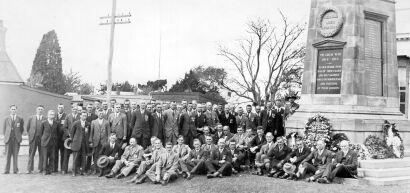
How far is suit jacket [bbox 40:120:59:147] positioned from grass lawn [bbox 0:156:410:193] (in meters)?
1.26

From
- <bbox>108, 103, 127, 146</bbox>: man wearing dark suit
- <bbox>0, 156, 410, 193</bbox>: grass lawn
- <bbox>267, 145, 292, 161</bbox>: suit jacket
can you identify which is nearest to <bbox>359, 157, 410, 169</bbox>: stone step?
<bbox>0, 156, 410, 193</bbox>: grass lawn

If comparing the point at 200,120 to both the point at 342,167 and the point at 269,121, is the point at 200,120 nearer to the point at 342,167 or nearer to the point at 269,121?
the point at 269,121

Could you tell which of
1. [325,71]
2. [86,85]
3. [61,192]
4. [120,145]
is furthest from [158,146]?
[86,85]

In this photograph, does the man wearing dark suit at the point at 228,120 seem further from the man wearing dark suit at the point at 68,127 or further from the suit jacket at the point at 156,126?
the man wearing dark suit at the point at 68,127

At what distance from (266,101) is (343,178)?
2366 centimetres

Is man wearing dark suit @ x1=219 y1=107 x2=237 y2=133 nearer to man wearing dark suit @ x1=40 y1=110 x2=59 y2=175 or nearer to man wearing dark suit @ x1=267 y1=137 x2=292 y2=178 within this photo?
man wearing dark suit @ x1=267 y1=137 x2=292 y2=178

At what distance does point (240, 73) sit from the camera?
37031mm

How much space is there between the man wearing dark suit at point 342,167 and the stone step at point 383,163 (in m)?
0.34

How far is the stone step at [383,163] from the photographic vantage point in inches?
451

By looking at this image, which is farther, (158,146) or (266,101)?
(266,101)

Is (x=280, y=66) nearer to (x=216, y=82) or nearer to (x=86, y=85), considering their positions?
(x=216, y=82)

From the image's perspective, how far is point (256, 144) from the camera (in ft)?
44.4

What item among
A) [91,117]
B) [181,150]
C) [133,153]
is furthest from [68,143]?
[181,150]

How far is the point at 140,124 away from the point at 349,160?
5.54 m
